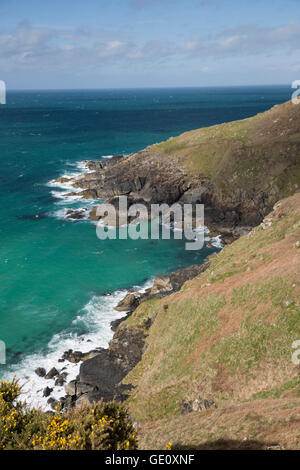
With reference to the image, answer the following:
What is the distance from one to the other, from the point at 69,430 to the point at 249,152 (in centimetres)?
8554

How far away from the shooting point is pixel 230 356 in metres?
30.7

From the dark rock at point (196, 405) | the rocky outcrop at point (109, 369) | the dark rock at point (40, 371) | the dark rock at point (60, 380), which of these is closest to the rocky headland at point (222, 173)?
the rocky outcrop at point (109, 369)

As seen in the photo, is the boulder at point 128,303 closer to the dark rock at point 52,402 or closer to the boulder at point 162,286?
the boulder at point 162,286

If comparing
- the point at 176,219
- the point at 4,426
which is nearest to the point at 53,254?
the point at 176,219

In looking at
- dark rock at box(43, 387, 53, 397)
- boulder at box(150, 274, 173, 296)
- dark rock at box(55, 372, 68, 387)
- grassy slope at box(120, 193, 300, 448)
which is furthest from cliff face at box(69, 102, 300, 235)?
dark rock at box(43, 387, 53, 397)

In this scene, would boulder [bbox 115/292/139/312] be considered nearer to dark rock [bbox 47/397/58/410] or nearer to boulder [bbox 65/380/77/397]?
boulder [bbox 65/380/77/397]

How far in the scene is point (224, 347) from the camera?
104ft

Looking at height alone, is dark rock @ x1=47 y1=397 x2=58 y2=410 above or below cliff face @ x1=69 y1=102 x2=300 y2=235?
below

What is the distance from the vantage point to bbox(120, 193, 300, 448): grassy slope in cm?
2270

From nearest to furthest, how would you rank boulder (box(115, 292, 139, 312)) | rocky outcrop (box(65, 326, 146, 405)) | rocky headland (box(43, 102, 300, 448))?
1. rocky headland (box(43, 102, 300, 448))
2. rocky outcrop (box(65, 326, 146, 405))
3. boulder (box(115, 292, 139, 312))

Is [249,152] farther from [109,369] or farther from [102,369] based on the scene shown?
[102,369]

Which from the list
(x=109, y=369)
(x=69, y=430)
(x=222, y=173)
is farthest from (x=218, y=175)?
(x=69, y=430)

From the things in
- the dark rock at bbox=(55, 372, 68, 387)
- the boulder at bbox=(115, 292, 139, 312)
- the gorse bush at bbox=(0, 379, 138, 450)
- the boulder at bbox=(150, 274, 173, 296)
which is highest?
the gorse bush at bbox=(0, 379, 138, 450)
